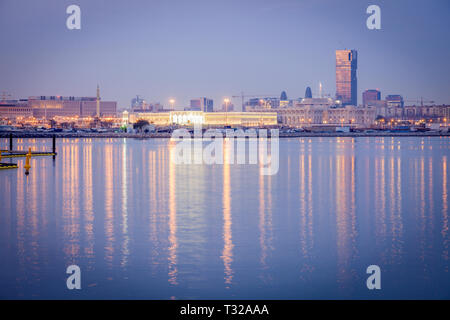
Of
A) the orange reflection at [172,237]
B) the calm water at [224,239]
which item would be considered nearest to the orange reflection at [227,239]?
the calm water at [224,239]

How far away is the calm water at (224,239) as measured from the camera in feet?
32.6

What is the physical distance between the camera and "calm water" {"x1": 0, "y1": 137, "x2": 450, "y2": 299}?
32.6ft

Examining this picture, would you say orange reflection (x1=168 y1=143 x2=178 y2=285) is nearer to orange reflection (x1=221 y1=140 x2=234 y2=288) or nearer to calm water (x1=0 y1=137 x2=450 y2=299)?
calm water (x1=0 y1=137 x2=450 y2=299)

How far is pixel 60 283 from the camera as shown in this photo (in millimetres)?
10055

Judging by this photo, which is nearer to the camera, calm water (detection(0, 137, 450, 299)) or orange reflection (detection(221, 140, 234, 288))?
calm water (detection(0, 137, 450, 299))

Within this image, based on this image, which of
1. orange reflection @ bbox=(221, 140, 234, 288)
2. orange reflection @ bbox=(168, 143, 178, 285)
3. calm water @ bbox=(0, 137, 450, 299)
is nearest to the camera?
calm water @ bbox=(0, 137, 450, 299)

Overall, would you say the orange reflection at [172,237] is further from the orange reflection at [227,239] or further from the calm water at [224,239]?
the orange reflection at [227,239]

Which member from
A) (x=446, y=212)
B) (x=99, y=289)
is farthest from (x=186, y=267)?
(x=446, y=212)

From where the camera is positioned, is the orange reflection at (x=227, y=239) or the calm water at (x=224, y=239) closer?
the calm water at (x=224, y=239)

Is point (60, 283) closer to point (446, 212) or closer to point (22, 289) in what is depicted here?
point (22, 289)

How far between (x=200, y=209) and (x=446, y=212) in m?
6.56

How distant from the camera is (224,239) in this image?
13.3m

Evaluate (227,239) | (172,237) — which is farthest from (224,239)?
(172,237)

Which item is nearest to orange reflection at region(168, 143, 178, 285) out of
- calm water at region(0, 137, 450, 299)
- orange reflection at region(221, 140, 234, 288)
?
calm water at region(0, 137, 450, 299)
